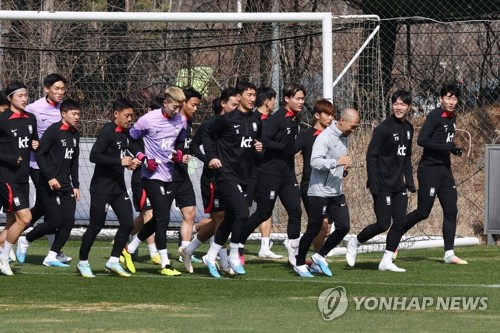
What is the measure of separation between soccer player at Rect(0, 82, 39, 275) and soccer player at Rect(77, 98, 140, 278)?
0.82 meters

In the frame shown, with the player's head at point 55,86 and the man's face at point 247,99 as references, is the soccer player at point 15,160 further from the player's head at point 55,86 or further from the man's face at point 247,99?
the man's face at point 247,99

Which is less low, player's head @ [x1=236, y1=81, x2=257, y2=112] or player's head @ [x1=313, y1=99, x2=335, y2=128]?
player's head @ [x1=236, y1=81, x2=257, y2=112]

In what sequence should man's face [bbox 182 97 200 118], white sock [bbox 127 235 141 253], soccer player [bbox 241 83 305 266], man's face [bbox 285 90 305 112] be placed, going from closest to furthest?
man's face [bbox 285 90 305 112], soccer player [bbox 241 83 305 266], man's face [bbox 182 97 200 118], white sock [bbox 127 235 141 253]

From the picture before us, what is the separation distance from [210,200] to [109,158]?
71.6 inches

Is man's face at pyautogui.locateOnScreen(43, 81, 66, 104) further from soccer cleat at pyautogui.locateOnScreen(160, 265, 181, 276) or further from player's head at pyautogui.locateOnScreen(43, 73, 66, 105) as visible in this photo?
soccer cleat at pyautogui.locateOnScreen(160, 265, 181, 276)

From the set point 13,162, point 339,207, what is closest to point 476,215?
point 339,207

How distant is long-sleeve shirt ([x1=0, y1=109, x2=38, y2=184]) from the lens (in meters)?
14.2

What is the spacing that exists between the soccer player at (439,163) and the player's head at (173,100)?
9.82 feet

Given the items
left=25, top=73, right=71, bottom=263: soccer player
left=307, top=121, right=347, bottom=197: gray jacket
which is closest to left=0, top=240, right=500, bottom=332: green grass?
left=25, top=73, right=71, bottom=263: soccer player

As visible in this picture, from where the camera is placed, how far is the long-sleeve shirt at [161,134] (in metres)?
14.3

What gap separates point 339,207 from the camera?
14023 mm

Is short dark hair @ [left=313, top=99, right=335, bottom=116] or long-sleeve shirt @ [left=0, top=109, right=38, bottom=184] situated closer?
long-sleeve shirt @ [left=0, top=109, right=38, bottom=184]

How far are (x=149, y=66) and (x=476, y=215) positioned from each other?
581 cm

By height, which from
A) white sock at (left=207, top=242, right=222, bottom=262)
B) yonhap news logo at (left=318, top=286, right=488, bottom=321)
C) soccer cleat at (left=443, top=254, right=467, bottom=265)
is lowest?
soccer cleat at (left=443, top=254, right=467, bottom=265)
